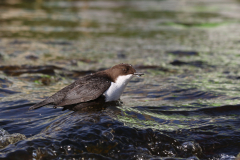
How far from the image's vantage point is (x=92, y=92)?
515cm

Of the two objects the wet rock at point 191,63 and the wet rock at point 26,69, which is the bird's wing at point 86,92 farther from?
Answer: the wet rock at point 191,63

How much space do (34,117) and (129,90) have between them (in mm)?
2440

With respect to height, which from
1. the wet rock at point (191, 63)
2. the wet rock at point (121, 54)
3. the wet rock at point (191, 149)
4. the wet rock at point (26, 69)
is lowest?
the wet rock at point (191, 149)

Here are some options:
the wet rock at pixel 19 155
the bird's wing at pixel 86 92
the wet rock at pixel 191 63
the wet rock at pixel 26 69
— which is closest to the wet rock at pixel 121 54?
the wet rock at pixel 191 63

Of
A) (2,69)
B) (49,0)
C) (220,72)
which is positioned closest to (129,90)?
(220,72)

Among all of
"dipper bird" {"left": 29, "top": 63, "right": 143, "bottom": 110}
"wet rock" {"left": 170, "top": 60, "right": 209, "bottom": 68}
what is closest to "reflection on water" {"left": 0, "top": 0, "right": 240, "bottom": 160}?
"wet rock" {"left": 170, "top": 60, "right": 209, "bottom": 68}

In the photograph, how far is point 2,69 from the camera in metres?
8.53

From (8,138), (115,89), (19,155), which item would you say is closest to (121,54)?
(115,89)

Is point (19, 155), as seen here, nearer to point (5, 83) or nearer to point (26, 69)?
point (5, 83)

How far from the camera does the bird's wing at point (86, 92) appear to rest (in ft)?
16.8

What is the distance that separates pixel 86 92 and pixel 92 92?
102 mm

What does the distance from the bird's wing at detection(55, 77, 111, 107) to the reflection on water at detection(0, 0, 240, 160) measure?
236mm

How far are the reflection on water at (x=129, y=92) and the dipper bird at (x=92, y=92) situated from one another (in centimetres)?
21

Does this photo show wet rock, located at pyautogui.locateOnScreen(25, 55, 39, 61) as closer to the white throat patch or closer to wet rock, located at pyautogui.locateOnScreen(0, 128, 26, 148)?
the white throat patch
